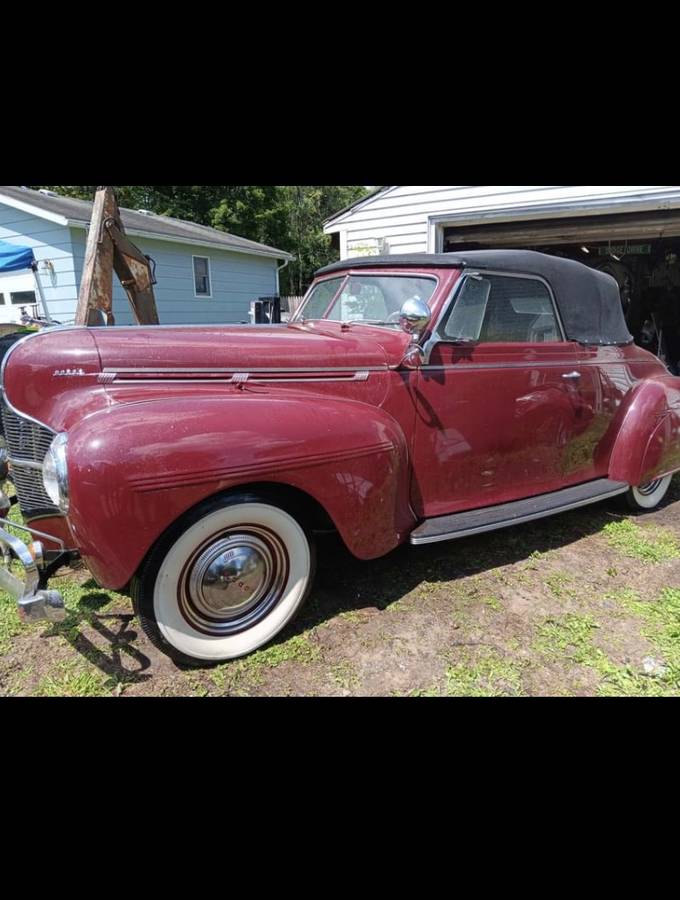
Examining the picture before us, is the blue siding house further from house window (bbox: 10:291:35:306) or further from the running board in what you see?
the running board

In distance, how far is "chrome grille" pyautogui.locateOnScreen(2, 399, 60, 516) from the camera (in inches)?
102

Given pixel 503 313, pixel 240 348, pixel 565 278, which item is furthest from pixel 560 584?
pixel 240 348

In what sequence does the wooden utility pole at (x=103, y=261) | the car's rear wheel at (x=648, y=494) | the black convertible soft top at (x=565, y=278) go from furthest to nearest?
the wooden utility pole at (x=103, y=261), the car's rear wheel at (x=648, y=494), the black convertible soft top at (x=565, y=278)

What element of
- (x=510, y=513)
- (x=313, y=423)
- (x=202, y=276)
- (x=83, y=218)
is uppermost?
(x=83, y=218)

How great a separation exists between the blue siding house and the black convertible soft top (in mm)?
8066

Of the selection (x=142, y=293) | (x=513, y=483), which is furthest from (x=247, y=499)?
(x=142, y=293)

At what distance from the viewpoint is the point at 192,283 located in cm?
1300

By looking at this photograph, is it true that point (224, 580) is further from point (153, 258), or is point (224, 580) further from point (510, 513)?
point (153, 258)

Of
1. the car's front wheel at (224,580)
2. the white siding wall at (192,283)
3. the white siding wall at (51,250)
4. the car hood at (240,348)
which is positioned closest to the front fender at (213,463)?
the car's front wheel at (224,580)

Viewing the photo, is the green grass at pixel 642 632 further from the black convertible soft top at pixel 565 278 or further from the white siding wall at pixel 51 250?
the white siding wall at pixel 51 250

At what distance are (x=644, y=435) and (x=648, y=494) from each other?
2.71 ft

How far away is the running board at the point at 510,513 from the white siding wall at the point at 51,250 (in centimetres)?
933

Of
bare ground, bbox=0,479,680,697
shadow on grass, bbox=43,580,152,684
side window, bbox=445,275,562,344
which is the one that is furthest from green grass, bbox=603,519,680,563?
shadow on grass, bbox=43,580,152,684

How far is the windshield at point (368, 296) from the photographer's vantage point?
3426mm
